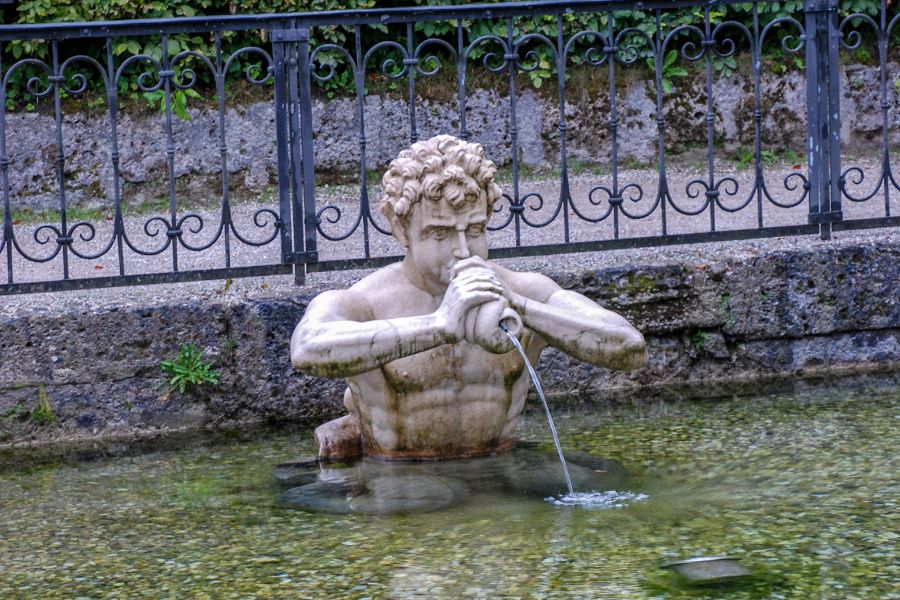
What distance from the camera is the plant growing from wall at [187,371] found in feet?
20.0

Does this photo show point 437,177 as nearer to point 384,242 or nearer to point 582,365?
point 582,365

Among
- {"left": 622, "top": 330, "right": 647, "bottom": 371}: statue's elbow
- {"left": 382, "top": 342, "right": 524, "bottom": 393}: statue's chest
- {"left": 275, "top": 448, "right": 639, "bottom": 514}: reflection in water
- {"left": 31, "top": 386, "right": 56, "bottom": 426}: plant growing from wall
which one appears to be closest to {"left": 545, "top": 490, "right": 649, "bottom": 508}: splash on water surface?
{"left": 275, "top": 448, "right": 639, "bottom": 514}: reflection in water

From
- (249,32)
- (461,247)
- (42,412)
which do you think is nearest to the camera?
(461,247)

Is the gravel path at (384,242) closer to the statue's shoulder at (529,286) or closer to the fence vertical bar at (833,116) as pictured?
the fence vertical bar at (833,116)

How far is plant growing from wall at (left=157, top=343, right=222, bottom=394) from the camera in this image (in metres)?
6.11

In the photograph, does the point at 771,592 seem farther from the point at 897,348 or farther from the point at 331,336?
the point at 897,348

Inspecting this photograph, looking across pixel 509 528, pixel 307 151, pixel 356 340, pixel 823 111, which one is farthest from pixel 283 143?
pixel 509 528

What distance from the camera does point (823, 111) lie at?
684 centimetres

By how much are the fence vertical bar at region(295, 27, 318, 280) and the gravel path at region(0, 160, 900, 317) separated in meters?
0.19

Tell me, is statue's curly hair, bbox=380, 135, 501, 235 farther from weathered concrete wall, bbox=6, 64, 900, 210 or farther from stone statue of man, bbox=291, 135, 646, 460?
weathered concrete wall, bbox=6, 64, 900, 210

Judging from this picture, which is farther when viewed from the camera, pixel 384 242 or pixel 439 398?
pixel 384 242

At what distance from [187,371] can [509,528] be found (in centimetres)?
242

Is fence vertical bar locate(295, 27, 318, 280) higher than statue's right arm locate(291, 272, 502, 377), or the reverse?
fence vertical bar locate(295, 27, 318, 280)

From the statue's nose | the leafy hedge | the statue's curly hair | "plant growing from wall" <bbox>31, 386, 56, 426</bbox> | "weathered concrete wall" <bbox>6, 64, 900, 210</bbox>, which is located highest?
the leafy hedge
